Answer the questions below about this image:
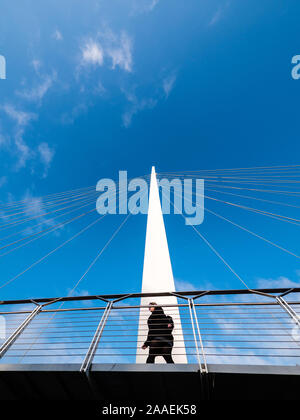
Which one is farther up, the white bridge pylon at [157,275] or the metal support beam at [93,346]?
the white bridge pylon at [157,275]

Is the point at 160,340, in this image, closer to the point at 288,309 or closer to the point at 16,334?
the point at 288,309

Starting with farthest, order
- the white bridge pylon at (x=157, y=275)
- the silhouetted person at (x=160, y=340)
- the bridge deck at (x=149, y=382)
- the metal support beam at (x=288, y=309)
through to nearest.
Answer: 1. the white bridge pylon at (x=157, y=275)
2. the silhouetted person at (x=160, y=340)
3. the metal support beam at (x=288, y=309)
4. the bridge deck at (x=149, y=382)

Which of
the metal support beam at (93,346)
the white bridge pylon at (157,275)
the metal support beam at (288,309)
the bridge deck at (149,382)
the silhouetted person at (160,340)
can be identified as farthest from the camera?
the white bridge pylon at (157,275)

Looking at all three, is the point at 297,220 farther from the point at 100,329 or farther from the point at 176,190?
the point at 176,190

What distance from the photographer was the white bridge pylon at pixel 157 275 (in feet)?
12.8

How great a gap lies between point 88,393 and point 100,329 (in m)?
0.52

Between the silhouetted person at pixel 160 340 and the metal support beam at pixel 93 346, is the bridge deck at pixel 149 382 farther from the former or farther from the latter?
the silhouetted person at pixel 160 340

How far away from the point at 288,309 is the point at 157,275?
294 centimetres

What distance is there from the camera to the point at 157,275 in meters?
5.12

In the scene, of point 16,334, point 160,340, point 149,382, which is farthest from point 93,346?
point 16,334

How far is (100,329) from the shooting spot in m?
2.48

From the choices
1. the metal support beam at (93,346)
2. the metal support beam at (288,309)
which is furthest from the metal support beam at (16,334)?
the metal support beam at (288,309)

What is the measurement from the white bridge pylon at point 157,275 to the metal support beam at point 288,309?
1.59 m
